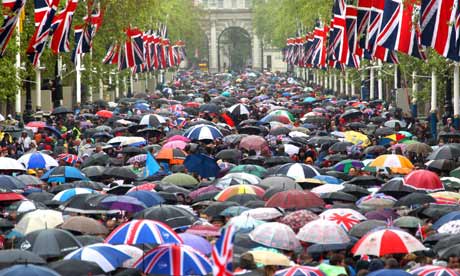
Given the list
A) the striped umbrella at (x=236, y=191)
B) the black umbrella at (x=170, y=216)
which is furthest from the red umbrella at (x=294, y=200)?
the black umbrella at (x=170, y=216)

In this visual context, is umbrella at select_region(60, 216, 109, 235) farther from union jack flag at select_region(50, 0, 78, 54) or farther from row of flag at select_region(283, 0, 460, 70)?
union jack flag at select_region(50, 0, 78, 54)

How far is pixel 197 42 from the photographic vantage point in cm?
16212

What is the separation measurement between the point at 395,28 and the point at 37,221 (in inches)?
779

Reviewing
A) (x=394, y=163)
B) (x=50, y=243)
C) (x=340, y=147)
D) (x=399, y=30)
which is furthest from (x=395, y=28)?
(x=50, y=243)

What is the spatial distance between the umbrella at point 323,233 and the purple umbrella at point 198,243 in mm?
1480

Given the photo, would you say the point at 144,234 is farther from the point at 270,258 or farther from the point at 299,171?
the point at 299,171

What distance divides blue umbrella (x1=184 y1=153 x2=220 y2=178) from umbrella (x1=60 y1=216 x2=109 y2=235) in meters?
8.31

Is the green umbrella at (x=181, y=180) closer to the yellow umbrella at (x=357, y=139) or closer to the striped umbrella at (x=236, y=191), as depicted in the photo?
the striped umbrella at (x=236, y=191)

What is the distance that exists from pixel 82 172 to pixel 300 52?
7144cm

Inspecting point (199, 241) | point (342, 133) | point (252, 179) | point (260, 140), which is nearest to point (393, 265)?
point (199, 241)

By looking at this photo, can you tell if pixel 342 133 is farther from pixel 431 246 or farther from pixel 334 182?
pixel 431 246

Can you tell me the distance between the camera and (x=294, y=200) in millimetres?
21969

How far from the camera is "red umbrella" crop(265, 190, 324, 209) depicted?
71.9 feet

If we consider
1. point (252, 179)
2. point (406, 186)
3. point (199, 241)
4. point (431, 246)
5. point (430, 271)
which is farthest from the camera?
point (252, 179)
